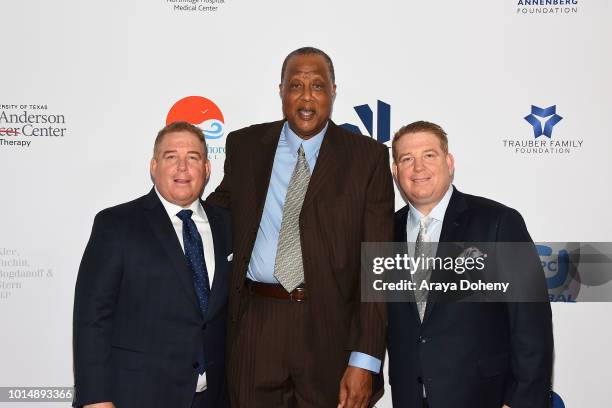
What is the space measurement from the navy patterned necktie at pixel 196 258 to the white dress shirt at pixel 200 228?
3 centimetres

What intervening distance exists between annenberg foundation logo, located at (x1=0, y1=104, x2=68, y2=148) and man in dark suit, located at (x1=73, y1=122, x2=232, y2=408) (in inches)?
53.1

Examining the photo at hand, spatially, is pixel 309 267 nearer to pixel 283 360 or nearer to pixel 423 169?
pixel 283 360

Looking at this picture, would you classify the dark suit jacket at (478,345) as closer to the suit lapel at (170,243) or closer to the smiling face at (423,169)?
the smiling face at (423,169)

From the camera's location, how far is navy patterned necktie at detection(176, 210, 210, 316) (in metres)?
2.41

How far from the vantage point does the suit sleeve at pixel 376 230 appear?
2.42m

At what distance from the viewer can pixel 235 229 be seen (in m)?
2.65

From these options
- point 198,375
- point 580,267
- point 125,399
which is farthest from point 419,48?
point 125,399

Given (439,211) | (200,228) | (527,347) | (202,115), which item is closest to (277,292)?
(200,228)

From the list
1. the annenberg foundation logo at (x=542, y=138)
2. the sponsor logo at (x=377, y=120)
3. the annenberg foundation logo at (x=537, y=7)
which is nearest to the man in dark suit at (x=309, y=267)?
the sponsor logo at (x=377, y=120)

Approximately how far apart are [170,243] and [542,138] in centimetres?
238

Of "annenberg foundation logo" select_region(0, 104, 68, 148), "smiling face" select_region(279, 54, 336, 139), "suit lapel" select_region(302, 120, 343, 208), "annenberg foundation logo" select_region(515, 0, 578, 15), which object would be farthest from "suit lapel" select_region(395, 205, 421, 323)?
"annenberg foundation logo" select_region(0, 104, 68, 148)

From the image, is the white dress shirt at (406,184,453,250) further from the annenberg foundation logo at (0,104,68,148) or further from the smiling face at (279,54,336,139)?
the annenberg foundation logo at (0,104,68,148)

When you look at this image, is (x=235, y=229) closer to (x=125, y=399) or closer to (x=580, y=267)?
(x=125, y=399)

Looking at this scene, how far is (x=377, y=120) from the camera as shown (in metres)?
3.51
